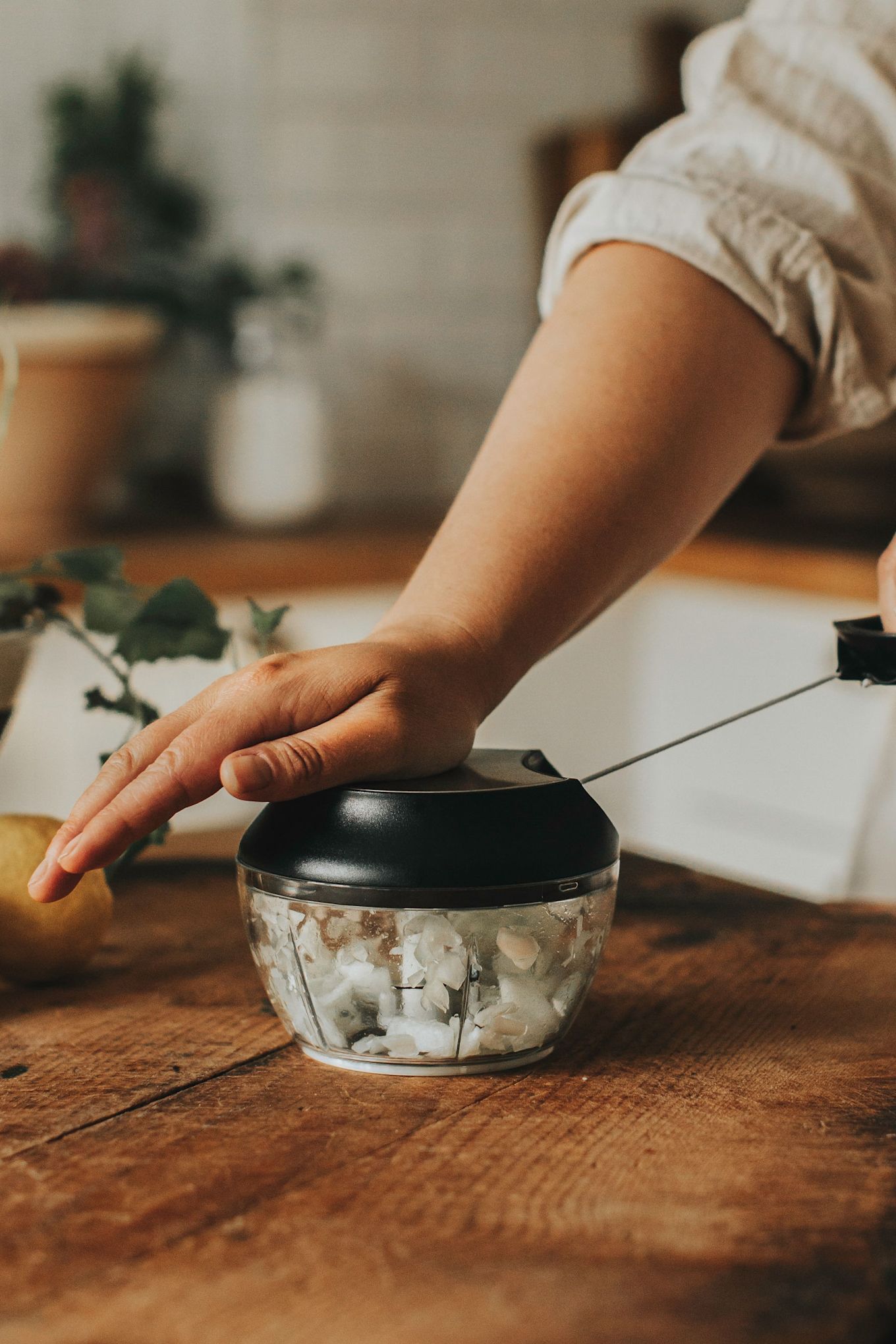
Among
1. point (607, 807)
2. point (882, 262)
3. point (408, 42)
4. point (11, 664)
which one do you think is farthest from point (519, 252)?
point (11, 664)

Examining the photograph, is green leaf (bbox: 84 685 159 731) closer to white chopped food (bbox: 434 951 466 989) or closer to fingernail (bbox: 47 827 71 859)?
fingernail (bbox: 47 827 71 859)

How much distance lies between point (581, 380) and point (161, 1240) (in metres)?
0.51

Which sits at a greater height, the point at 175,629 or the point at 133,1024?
the point at 175,629

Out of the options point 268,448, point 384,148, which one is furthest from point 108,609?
point 384,148

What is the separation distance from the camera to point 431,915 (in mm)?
557

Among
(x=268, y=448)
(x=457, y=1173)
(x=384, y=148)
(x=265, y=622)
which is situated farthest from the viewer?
(x=384, y=148)

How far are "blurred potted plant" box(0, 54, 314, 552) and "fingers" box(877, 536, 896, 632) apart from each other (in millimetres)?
1432

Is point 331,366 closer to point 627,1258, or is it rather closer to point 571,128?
point 571,128

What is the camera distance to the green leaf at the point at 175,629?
74 cm

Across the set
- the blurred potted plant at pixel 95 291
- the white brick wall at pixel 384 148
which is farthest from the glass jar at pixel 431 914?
the white brick wall at pixel 384 148

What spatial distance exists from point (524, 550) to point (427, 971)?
0.26m

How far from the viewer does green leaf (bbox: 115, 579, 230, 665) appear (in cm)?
74

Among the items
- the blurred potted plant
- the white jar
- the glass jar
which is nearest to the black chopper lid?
the glass jar

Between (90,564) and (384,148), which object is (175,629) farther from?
(384,148)
